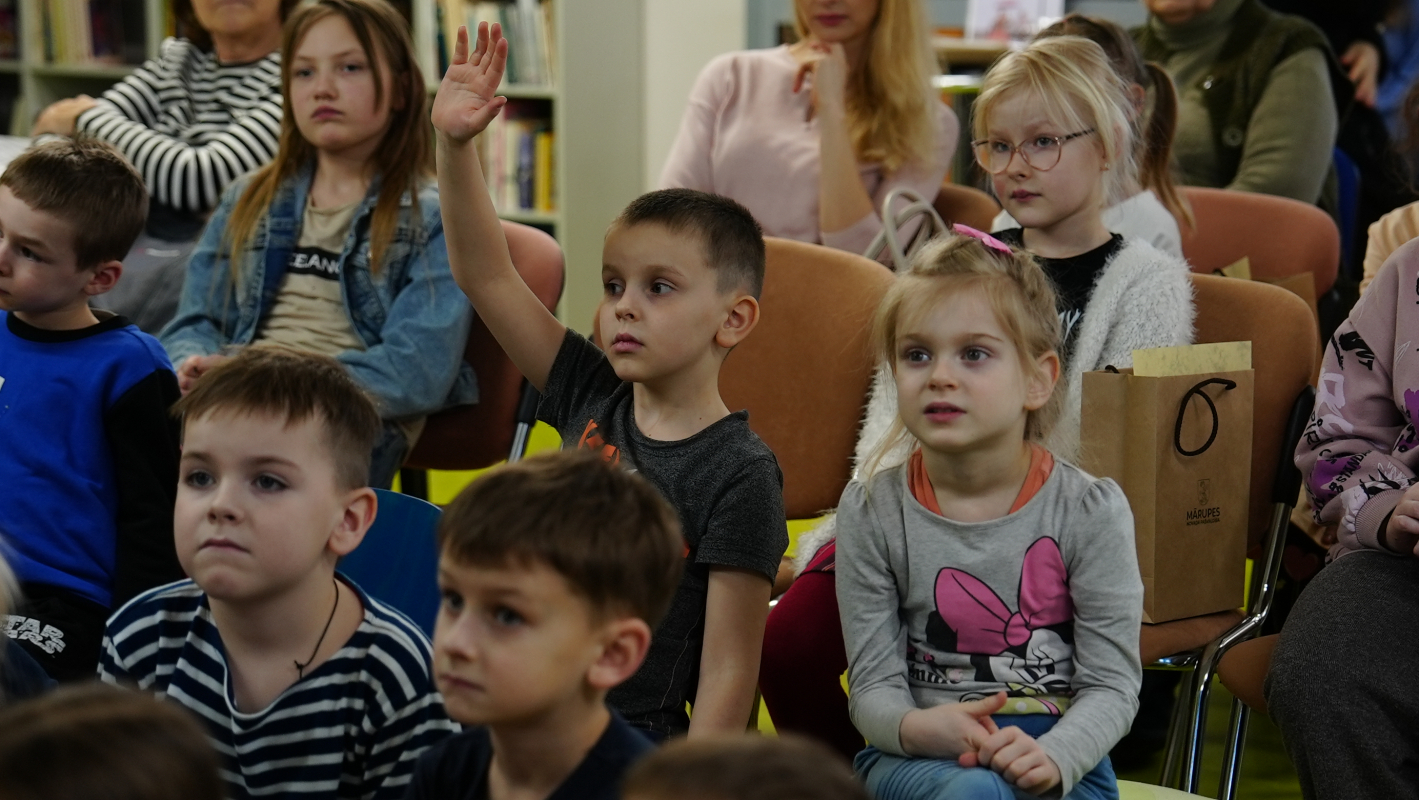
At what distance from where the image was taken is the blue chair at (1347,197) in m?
3.50

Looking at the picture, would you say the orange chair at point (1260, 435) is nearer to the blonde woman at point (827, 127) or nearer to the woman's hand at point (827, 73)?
the blonde woman at point (827, 127)

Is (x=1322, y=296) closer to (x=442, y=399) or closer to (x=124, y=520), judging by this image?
(x=442, y=399)

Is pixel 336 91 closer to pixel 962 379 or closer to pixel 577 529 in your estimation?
pixel 962 379

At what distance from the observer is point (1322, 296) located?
2.58 m

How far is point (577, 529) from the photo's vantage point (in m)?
1.09

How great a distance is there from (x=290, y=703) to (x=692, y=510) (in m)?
0.47

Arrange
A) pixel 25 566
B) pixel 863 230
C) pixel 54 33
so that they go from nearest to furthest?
pixel 25 566
pixel 863 230
pixel 54 33

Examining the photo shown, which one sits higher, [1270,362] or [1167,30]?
[1167,30]

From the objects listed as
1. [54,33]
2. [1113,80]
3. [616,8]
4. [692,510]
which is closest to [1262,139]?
[1113,80]

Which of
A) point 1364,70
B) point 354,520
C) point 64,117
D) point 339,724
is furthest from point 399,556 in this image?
point 1364,70

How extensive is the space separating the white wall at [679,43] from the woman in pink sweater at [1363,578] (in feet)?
11.3

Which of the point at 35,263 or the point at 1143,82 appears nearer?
the point at 35,263

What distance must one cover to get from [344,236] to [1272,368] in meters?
1.51

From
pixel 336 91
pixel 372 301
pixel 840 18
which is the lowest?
pixel 372 301
